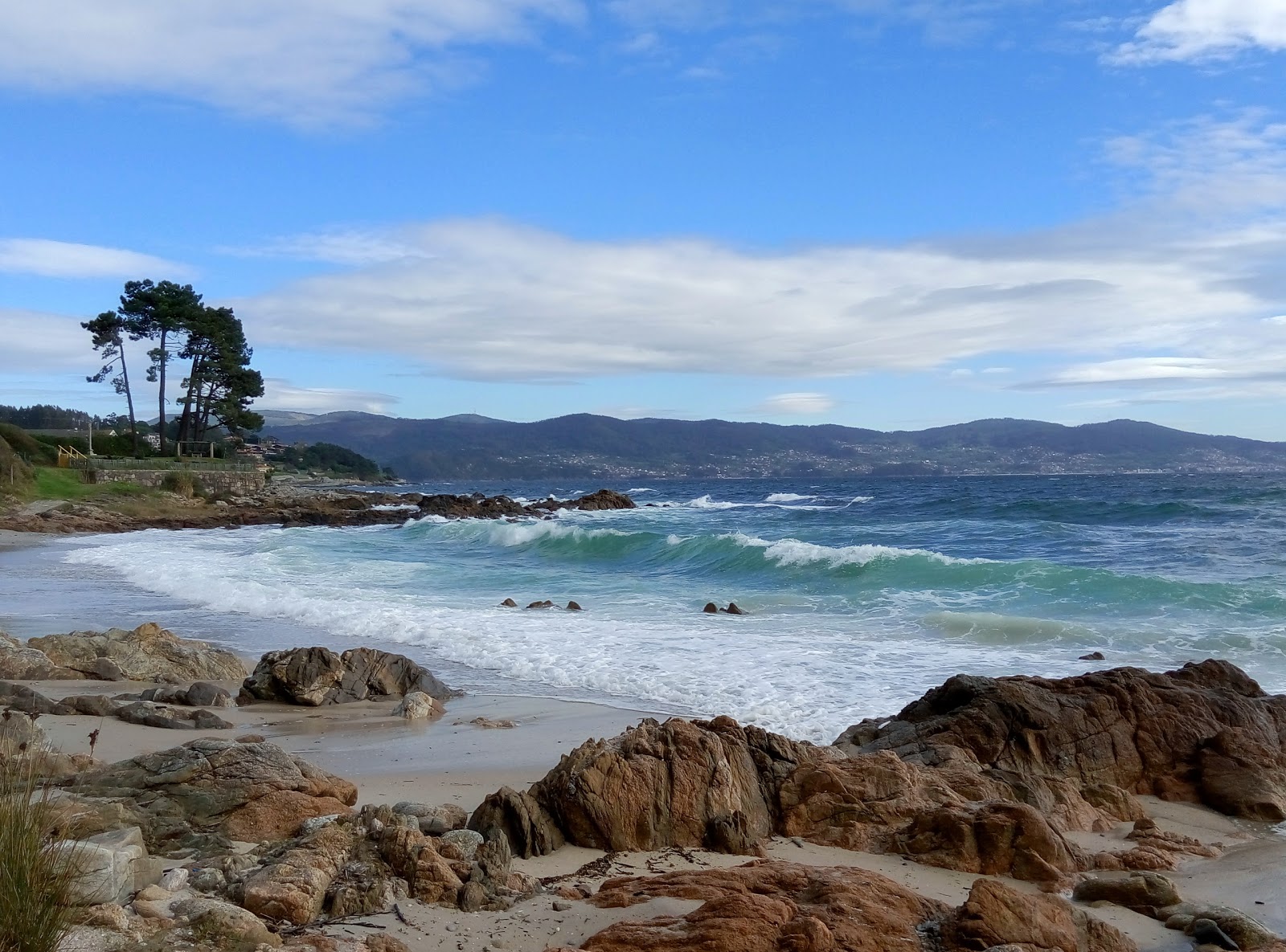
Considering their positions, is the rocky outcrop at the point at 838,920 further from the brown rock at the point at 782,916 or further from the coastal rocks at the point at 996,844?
the coastal rocks at the point at 996,844

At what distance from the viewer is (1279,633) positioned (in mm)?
12828

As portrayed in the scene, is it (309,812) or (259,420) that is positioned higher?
(259,420)

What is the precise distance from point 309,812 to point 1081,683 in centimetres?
555

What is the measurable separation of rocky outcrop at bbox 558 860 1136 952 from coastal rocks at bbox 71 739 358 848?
1.86 meters

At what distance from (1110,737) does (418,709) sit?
5773 millimetres

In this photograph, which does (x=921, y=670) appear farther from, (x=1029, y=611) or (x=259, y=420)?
(x=259, y=420)

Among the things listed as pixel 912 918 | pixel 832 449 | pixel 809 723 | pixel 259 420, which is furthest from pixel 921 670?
pixel 832 449

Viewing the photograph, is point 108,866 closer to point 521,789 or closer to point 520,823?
point 520,823

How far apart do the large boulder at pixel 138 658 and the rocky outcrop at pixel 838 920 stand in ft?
26.2

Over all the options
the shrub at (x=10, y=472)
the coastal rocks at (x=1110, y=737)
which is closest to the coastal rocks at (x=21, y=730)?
the coastal rocks at (x=1110, y=737)

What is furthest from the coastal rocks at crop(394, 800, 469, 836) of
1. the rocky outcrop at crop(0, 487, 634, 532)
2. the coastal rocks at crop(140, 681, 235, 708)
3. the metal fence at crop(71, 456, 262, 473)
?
the metal fence at crop(71, 456, 262, 473)

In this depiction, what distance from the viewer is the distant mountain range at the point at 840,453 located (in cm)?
12900

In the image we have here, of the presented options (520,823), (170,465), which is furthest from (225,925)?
(170,465)

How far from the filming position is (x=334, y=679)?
33.0 ft
